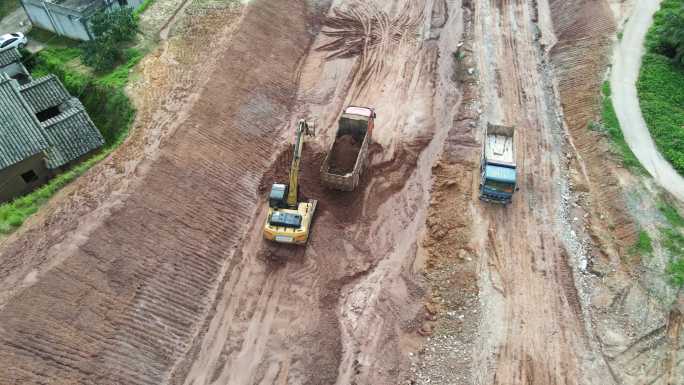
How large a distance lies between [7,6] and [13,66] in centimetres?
1224

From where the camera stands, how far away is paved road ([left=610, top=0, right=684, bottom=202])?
2405 centimetres

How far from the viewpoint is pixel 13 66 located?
30.9 m

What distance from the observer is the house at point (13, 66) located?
3041cm

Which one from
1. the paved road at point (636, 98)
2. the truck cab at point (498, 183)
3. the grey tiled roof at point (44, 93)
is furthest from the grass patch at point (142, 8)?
the paved road at point (636, 98)

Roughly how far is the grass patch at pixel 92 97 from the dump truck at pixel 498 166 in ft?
65.0

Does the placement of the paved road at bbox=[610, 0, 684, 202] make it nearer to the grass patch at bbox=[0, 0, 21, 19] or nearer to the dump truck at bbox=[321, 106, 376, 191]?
the dump truck at bbox=[321, 106, 376, 191]

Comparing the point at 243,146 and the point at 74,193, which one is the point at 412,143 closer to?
the point at 243,146

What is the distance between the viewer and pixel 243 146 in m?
27.0

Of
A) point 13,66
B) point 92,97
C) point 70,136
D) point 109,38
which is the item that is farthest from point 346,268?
point 13,66

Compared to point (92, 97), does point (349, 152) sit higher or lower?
lower

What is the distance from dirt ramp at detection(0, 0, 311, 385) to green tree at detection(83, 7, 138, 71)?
6608mm

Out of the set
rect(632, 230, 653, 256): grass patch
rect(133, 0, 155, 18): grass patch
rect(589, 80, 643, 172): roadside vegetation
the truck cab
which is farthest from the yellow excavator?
rect(133, 0, 155, 18): grass patch

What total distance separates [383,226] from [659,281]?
12.8 m

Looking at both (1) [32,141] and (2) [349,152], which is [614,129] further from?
(1) [32,141]
